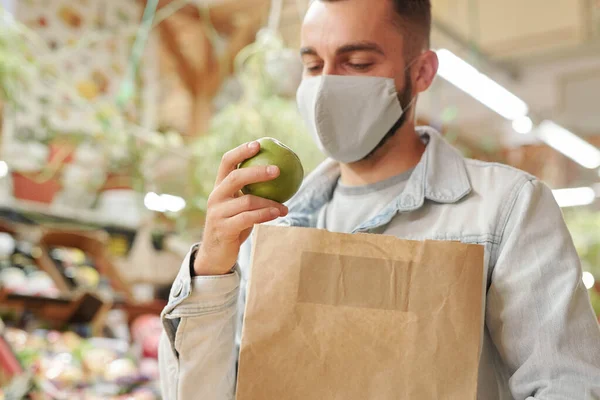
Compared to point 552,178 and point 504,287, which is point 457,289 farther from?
point 552,178

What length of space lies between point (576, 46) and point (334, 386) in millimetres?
5861

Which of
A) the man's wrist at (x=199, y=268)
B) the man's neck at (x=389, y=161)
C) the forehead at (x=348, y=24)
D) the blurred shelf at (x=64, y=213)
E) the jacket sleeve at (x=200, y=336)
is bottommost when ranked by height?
the jacket sleeve at (x=200, y=336)

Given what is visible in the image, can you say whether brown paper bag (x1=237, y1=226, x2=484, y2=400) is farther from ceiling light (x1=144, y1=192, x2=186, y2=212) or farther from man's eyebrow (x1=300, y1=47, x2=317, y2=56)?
Result: ceiling light (x1=144, y1=192, x2=186, y2=212)

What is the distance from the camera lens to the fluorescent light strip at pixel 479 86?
3.75 metres

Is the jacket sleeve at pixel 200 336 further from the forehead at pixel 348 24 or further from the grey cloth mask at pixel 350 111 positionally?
the forehead at pixel 348 24

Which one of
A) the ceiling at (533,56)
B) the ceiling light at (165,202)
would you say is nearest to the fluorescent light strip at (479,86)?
the ceiling at (533,56)

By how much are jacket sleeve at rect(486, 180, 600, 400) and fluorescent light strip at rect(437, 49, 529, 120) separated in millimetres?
2512

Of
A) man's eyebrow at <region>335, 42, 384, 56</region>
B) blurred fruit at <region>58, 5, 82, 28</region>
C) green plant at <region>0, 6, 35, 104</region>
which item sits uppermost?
blurred fruit at <region>58, 5, 82, 28</region>

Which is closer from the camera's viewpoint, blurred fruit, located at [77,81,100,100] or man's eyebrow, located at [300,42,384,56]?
man's eyebrow, located at [300,42,384,56]

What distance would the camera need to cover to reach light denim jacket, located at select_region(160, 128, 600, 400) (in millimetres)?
990

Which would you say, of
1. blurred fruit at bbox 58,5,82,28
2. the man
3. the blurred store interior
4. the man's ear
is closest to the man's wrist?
the man

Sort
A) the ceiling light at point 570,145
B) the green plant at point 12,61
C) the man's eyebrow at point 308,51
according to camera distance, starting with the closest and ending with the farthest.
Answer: the man's eyebrow at point 308,51, the green plant at point 12,61, the ceiling light at point 570,145

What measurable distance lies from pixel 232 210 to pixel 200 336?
26 centimetres

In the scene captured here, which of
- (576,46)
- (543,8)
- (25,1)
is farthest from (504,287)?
(576,46)
